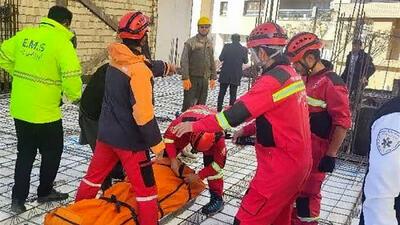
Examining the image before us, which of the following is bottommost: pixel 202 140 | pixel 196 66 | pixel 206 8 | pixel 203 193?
pixel 203 193

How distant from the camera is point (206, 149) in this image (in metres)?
3.32

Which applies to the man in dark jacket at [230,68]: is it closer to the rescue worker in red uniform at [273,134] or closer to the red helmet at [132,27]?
the red helmet at [132,27]

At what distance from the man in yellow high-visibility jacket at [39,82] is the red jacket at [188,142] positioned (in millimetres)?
848

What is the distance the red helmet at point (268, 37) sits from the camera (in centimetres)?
256

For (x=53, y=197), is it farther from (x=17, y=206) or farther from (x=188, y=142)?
(x=188, y=142)

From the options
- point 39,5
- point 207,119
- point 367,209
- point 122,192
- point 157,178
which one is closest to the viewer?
point 367,209

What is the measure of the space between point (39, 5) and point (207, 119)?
8.09 metres

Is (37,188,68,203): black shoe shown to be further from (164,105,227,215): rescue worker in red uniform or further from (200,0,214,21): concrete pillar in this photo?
(200,0,214,21): concrete pillar

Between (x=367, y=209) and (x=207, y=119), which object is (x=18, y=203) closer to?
(x=207, y=119)

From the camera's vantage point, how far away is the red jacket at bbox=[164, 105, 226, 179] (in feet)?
10.5

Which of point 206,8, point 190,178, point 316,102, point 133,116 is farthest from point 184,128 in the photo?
point 206,8

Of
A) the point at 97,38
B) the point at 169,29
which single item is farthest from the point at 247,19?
the point at 97,38

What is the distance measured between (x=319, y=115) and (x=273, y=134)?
3.06ft

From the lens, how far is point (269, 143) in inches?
97.0
